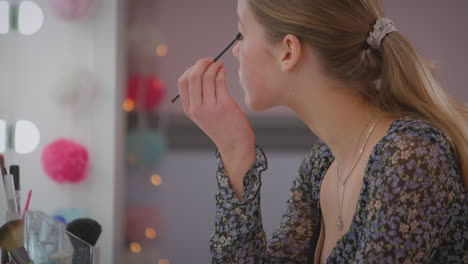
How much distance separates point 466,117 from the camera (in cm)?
77

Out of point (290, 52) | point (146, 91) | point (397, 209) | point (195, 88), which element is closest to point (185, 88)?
point (195, 88)

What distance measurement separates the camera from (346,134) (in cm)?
81

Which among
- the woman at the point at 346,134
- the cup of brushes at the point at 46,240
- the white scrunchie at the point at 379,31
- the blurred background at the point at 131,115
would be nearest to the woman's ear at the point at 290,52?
the woman at the point at 346,134

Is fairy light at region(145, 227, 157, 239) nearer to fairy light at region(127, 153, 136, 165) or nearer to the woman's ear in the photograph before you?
fairy light at region(127, 153, 136, 165)

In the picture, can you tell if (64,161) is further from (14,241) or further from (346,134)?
(346,134)

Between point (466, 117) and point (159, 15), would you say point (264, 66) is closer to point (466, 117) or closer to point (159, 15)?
point (466, 117)

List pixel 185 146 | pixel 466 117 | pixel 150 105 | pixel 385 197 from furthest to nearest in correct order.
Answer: pixel 185 146 < pixel 150 105 < pixel 466 117 < pixel 385 197

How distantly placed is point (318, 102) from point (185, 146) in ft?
3.86

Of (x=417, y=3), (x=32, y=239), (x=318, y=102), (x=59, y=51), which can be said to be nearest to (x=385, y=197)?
(x=318, y=102)

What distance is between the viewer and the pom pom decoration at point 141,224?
173 centimetres

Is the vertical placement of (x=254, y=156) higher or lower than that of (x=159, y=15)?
lower

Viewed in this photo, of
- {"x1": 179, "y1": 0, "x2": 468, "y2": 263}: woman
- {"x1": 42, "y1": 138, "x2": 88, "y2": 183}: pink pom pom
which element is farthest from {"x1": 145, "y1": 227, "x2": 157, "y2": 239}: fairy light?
{"x1": 179, "y1": 0, "x2": 468, "y2": 263}: woman

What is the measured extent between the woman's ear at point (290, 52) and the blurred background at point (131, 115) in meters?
0.92

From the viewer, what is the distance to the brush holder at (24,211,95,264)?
31.9 inches
